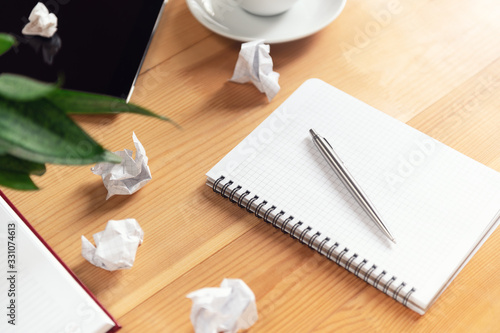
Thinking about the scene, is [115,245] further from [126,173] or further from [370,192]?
[370,192]

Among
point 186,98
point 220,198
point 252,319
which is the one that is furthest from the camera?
point 186,98

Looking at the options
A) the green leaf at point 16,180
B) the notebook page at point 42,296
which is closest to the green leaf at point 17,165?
the green leaf at point 16,180

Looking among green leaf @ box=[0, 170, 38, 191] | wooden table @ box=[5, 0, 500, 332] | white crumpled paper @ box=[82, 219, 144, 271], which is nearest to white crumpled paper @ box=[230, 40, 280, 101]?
wooden table @ box=[5, 0, 500, 332]

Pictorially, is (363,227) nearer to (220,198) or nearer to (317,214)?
(317,214)

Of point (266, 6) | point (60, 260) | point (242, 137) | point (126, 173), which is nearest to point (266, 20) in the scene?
point (266, 6)

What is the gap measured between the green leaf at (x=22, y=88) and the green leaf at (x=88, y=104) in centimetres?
2

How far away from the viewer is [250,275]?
1.86ft

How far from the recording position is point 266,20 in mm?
819

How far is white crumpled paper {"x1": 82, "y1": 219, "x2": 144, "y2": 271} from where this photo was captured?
562 mm

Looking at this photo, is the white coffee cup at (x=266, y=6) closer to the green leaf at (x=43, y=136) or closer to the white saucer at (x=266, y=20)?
the white saucer at (x=266, y=20)

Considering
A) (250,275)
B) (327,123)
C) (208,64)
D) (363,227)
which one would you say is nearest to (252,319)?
(250,275)

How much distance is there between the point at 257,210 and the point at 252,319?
132mm

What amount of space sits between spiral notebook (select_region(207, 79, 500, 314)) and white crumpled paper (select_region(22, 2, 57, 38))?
1.11ft

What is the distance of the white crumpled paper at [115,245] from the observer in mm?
562
